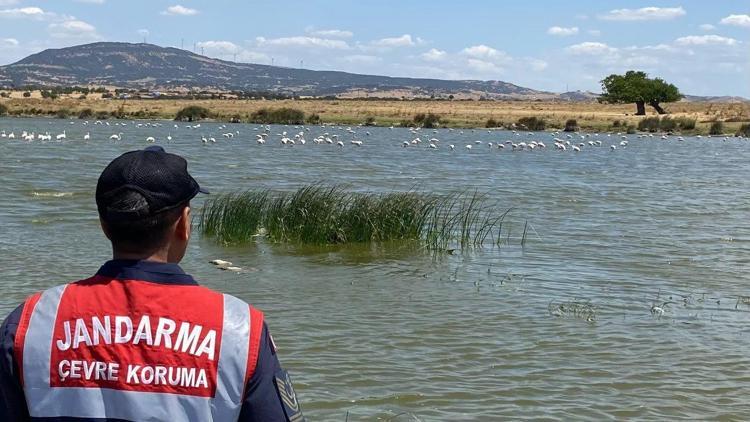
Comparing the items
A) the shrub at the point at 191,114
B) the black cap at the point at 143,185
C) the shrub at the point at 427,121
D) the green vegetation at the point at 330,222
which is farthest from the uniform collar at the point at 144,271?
the shrub at the point at 191,114

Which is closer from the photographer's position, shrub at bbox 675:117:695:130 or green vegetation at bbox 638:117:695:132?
shrub at bbox 675:117:695:130

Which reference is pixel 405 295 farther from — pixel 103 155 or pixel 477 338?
pixel 103 155

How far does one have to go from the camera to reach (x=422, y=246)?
15.9 m

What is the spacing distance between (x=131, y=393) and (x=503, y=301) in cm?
976

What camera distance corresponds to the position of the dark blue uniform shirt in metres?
2.42

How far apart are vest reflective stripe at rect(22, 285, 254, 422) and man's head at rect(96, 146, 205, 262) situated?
0.23 meters

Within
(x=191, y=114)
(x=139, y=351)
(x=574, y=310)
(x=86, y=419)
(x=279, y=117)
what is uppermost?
(x=139, y=351)

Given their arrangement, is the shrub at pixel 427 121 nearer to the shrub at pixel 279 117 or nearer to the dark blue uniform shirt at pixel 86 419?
the shrub at pixel 279 117

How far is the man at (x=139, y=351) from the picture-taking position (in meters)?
2.39

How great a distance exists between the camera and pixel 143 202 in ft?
8.13

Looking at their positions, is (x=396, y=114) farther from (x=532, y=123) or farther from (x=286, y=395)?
(x=286, y=395)

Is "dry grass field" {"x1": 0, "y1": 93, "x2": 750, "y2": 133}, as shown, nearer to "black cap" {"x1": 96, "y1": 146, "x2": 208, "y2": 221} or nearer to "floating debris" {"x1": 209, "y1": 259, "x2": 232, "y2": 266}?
"floating debris" {"x1": 209, "y1": 259, "x2": 232, "y2": 266}

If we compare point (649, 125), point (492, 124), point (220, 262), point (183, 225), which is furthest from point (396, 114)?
point (183, 225)

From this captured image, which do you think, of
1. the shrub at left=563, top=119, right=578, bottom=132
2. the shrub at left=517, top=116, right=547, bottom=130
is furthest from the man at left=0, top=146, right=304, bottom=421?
the shrub at left=517, top=116, right=547, bottom=130
